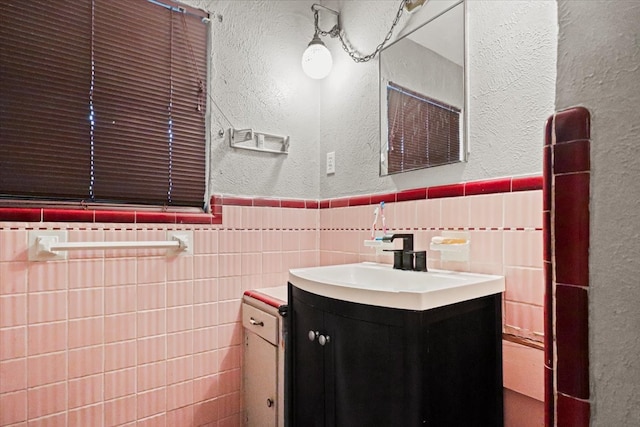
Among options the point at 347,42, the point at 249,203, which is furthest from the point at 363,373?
the point at 347,42

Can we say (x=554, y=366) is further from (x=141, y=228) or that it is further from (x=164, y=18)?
(x=164, y=18)

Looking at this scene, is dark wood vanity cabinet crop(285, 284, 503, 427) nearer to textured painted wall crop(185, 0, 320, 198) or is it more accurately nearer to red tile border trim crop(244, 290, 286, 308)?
red tile border trim crop(244, 290, 286, 308)

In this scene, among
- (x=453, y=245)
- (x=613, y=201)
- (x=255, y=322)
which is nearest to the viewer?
(x=613, y=201)

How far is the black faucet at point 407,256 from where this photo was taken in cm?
136

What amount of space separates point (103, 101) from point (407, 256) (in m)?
1.42

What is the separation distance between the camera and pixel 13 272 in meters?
1.32

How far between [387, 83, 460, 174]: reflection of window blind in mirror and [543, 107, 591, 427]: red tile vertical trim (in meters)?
0.98

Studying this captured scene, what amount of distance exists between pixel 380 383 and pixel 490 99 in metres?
0.99

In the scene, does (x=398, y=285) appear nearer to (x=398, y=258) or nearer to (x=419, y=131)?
(x=398, y=258)

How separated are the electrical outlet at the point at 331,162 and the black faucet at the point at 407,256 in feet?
2.27

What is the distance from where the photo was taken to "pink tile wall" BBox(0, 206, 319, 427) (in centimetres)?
133

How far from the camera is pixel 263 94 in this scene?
192 cm

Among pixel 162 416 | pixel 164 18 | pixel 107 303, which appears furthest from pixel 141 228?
pixel 164 18

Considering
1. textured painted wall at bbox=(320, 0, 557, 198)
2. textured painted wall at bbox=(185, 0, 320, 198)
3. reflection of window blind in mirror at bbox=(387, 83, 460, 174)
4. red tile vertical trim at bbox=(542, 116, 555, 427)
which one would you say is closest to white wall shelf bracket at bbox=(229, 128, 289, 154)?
textured painted wall at bbox=(185, 0, 320, 198)
